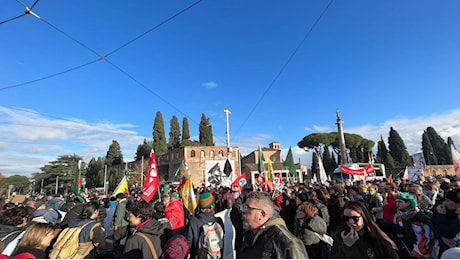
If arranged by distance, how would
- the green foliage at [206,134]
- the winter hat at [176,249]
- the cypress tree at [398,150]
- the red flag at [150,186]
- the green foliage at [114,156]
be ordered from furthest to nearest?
the green foliage at [114,156] < the green foliage at [206,134] < the cypress tree at [398,150] < the red flag at [150,186] < the winter hat at [176,249]

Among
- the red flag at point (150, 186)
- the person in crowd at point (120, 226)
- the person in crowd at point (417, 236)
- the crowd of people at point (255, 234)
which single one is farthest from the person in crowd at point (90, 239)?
the person in crowd at point (417, 236)

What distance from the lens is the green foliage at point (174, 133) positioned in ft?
215

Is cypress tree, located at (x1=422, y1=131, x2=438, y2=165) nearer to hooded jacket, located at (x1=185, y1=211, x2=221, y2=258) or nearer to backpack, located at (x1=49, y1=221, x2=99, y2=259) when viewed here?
hooded jacket, located at (x1=185, y1=211, x2=221, y2=258)

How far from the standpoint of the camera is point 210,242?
298cm

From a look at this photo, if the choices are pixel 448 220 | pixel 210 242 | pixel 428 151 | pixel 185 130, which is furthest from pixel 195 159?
pixel 428 151

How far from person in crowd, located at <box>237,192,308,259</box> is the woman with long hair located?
785 millimetres

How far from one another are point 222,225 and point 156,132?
58030mm

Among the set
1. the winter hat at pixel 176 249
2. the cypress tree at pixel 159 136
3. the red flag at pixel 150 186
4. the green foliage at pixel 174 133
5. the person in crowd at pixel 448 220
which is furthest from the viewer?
the green foliage at pixel 174 133

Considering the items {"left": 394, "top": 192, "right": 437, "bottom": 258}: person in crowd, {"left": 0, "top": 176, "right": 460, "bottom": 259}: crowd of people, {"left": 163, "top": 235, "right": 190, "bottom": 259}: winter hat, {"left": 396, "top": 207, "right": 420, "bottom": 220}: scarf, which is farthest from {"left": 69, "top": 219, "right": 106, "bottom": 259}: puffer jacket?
{"left": 396, "top": 207, "right": 420, "bottom": 220}: scarf

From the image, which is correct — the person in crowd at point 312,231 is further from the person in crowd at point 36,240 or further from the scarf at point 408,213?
the person in crowd at point 36,240

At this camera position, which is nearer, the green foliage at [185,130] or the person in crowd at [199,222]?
the person in crowd at [199,222]

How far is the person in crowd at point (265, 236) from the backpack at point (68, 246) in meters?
2.65

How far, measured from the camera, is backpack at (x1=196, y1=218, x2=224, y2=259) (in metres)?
2.95

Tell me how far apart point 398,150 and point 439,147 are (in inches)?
476
